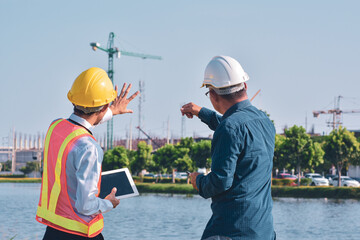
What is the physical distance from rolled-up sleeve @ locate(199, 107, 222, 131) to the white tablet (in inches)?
29.5

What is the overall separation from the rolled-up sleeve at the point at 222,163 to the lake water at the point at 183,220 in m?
20.2

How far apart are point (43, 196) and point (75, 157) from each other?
339mm

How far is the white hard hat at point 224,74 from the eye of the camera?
10.7ft

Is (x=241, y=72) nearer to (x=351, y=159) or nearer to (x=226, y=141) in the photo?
(x=226, y=141)

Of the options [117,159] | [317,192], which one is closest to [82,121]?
[317,192]

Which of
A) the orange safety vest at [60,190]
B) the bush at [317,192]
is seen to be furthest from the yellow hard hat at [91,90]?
the bush at [317,192]

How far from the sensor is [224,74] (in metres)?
3.27

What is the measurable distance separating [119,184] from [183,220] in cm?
2953

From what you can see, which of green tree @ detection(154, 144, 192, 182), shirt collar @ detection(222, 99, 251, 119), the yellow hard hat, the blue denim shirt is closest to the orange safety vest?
the yellow hard hat

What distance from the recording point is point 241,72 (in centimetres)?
331

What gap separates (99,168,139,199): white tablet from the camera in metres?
3.47

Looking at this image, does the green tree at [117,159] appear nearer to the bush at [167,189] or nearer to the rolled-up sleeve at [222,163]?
the bush at [167,189]

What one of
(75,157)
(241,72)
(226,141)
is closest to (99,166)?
(75,157)

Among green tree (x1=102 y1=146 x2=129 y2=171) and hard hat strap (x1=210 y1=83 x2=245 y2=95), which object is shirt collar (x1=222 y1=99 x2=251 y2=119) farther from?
green tree (x1=102 y1=146 x2=129 y2=171)
